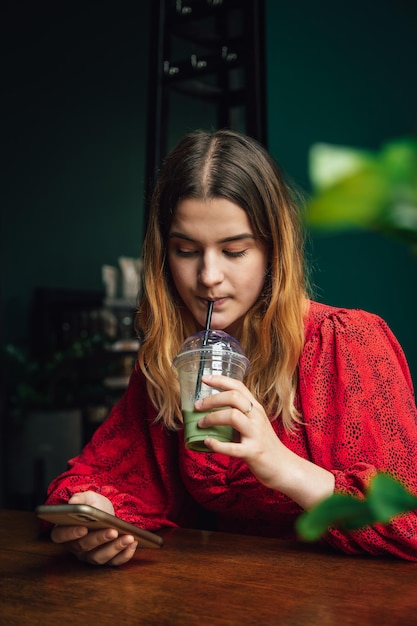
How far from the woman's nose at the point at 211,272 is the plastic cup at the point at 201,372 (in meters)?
0.15

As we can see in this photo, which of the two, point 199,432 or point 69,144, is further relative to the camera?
point 69,144

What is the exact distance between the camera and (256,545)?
1213 millimetres

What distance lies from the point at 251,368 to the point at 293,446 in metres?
0.18

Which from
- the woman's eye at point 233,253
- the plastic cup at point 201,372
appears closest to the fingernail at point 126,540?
the plastic cup at point 201,372

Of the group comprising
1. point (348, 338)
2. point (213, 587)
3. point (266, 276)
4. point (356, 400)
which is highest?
point (266, 276)

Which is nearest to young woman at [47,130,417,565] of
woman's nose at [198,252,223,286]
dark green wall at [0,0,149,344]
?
woman's nose at [198,252,223,286]

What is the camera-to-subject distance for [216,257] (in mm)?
1392

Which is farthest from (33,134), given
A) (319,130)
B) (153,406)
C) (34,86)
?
(153,406)

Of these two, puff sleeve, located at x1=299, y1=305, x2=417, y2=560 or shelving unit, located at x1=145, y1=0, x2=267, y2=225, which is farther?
shelving unit, located at x1=145, y1=0, x2=267, y2=225

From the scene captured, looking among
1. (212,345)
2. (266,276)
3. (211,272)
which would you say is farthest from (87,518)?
(266,276)

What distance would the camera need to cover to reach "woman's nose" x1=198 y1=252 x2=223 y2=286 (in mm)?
1373

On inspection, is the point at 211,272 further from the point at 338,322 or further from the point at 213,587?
the point at 213,587

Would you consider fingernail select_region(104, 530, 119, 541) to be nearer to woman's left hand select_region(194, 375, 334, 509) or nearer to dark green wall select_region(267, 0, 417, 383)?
woman's left hand select_region(194, 375, 334, 509)

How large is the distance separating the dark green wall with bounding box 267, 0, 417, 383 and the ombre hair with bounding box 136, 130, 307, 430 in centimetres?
118
